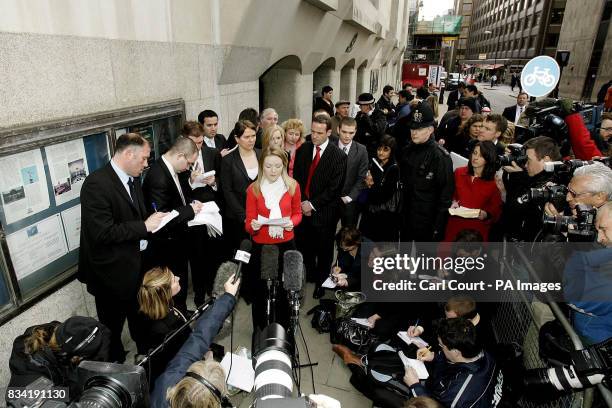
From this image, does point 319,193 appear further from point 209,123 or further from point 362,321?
point 209,123

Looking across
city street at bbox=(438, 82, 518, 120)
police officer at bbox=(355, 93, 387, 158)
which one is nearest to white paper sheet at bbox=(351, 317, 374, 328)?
police officer at bbox=(355, 93, 387, 158)

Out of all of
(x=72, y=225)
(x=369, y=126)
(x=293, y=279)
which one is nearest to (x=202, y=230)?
(x=72, y=225)

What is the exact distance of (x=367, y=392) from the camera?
3.03 m

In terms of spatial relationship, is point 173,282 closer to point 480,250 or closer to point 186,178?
point 186,178

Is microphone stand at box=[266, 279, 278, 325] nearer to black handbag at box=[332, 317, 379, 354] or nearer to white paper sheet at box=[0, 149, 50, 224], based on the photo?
black handbag at box=[332, 317, 379, 354]

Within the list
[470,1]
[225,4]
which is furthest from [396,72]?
[470,1]

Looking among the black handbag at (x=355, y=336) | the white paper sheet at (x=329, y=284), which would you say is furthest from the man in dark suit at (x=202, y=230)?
the black handbag at (x=355, y=336)

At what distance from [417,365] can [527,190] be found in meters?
1.91

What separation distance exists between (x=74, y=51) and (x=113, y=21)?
581 millimetres

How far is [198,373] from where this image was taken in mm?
1655

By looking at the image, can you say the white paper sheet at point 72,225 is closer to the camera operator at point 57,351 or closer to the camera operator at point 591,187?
the camera operator at point 57,351

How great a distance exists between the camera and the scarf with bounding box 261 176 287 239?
3.53 meters

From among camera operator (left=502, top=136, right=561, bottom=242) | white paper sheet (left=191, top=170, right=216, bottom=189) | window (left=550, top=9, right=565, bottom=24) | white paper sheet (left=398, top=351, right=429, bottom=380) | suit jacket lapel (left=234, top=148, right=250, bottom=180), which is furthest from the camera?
window (left=550, top=9, right=565, bottom=24)

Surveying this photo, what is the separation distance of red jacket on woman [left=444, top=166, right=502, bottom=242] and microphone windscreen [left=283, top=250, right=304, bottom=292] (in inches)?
99.8
